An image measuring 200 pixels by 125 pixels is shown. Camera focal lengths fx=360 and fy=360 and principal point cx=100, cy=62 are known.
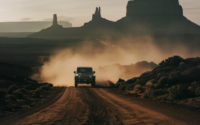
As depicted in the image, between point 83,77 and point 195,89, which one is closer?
point 195,89

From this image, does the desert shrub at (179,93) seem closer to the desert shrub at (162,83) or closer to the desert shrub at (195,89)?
the desert shrub at (195,89)

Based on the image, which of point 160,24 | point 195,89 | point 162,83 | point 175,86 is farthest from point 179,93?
point 160,24

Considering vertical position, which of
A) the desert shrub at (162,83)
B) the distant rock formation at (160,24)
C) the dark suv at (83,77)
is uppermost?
the distant rock formation at (160,24)

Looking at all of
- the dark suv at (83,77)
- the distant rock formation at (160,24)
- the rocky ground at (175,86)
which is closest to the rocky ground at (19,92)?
the dark suv at (83,77)

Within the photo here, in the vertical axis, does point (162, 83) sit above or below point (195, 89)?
above

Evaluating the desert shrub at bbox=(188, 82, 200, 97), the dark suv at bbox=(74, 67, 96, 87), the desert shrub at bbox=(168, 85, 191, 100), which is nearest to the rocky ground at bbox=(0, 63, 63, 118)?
the dark suv at bbox=(74, 67, 96, 87)

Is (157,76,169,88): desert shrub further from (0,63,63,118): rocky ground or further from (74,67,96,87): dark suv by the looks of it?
(74,67,96,87): dark suv

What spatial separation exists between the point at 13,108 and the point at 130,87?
59.7 feet

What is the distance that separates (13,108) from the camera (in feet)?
61.2

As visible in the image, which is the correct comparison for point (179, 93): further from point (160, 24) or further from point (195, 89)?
point (160, 24)

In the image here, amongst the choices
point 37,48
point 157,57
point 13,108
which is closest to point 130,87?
point 13,108

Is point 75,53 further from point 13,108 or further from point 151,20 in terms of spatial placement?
point 13,108

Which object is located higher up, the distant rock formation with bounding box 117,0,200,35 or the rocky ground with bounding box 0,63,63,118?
the distant rock formation with bounding box 117,0,200,35

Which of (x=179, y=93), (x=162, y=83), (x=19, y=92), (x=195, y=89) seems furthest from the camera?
(x=162, y=83)
